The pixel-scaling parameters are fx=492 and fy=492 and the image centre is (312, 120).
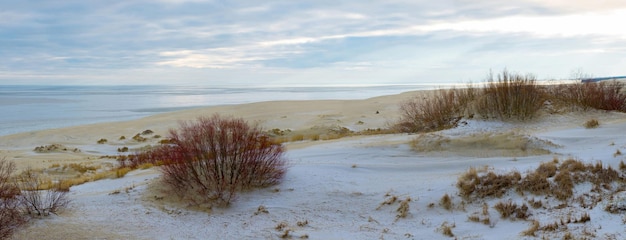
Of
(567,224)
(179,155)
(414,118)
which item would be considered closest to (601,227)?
(567,224)

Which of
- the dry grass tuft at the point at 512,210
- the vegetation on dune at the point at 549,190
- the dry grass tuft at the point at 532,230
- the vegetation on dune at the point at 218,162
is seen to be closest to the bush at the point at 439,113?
the vegetation on dune at the point at 549,190

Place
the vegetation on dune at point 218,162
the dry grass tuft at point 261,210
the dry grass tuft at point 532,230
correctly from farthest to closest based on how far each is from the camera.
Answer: the vegetation on dune at point 218,162 → the dry grass tuft at point 261,210 → the dry grass tuft at point 532,230

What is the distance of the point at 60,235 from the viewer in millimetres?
6922

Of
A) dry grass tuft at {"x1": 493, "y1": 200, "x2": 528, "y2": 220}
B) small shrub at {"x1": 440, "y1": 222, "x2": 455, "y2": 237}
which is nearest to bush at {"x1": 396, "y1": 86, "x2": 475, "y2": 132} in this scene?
dry grass tuft at {"x1": 493, "y1": 200, "x2": 528, "y2": 220}

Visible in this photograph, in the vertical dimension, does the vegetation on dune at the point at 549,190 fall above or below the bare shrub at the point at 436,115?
below

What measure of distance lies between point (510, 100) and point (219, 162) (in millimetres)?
11215

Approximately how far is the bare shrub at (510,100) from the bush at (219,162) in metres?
9.71

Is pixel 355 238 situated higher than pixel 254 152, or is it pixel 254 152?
pixel 254 152

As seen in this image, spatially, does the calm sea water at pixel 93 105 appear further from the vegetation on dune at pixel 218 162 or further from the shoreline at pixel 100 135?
the vegetation on dune at pixel 218 162

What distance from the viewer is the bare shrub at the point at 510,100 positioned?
16500 millimetres

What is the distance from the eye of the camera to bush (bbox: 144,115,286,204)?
29.9 ft

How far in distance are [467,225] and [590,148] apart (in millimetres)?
5496

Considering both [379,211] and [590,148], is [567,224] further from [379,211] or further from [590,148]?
[590,148]

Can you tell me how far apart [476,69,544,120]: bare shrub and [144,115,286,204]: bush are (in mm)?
9705
